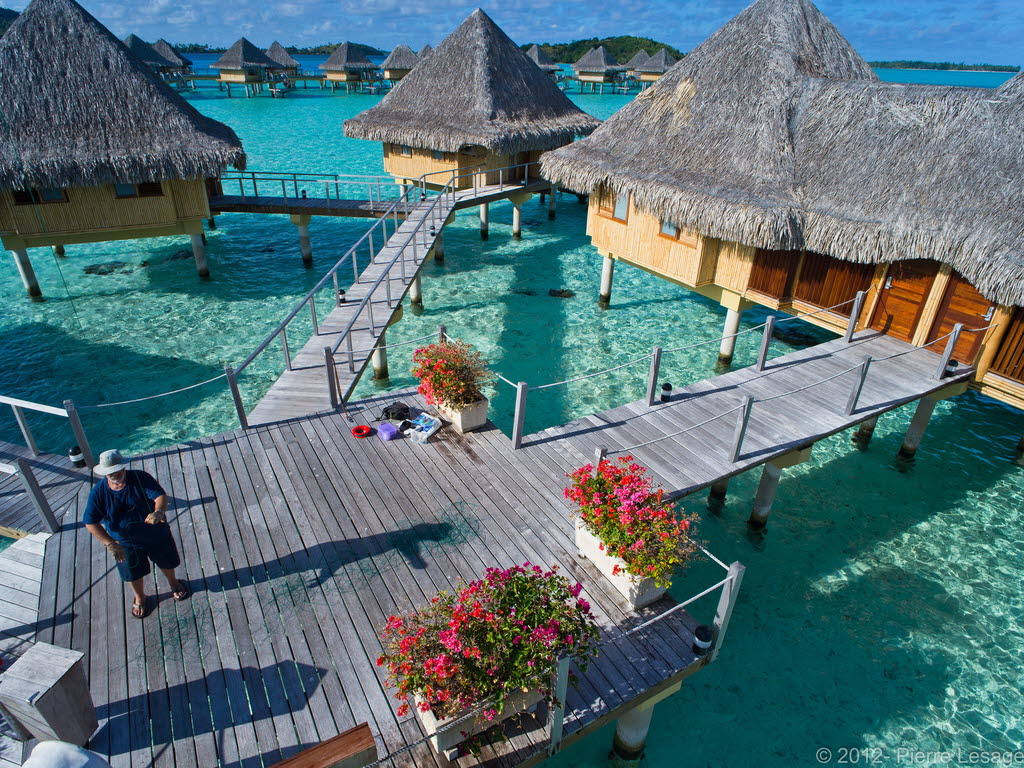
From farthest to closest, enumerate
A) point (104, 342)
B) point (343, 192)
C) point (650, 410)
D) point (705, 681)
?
point (343, 192)
point (104, 342)
point (650, 410)
point (705, 681)

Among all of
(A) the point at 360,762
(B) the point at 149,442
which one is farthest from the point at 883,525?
(B) the point at 149,442

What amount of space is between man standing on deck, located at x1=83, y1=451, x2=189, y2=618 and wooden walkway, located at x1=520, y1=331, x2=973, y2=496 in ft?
18.3

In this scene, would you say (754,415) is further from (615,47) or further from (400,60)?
(615,47)

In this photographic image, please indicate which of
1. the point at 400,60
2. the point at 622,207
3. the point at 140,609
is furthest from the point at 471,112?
the point at 400,60

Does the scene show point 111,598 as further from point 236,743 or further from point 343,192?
point 343,192

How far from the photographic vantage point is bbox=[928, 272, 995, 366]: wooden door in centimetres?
1266

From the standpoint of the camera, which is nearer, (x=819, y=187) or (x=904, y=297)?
(x=904, y=297)

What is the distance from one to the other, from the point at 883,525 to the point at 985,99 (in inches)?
363

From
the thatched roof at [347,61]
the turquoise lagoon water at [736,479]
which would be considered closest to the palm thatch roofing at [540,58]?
the thatched roof at [347,61]

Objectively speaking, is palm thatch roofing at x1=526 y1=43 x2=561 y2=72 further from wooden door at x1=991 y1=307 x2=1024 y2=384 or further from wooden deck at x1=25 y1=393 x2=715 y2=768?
wooden deck at x1=25 y1=393 x2=715 y2=768

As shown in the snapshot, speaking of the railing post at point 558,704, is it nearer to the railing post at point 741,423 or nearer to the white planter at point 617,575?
the white planter at point 617,575

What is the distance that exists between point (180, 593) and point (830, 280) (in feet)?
49.3

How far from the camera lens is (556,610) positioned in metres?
5.93

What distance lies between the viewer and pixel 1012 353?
492 inches
